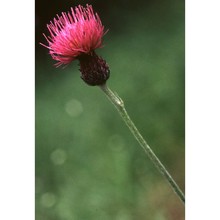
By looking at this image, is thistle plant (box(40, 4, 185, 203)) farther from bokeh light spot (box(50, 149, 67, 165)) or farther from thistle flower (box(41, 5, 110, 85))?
bokeh light spot (box(50, 149, 67, 165))

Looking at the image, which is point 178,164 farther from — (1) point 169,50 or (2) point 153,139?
(1) point 169,50

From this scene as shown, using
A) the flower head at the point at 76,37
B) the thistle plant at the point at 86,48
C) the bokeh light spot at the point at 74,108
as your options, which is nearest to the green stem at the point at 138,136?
the thistle plant at the point at 86,48

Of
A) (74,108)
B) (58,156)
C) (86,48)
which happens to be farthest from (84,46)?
(58,156)
